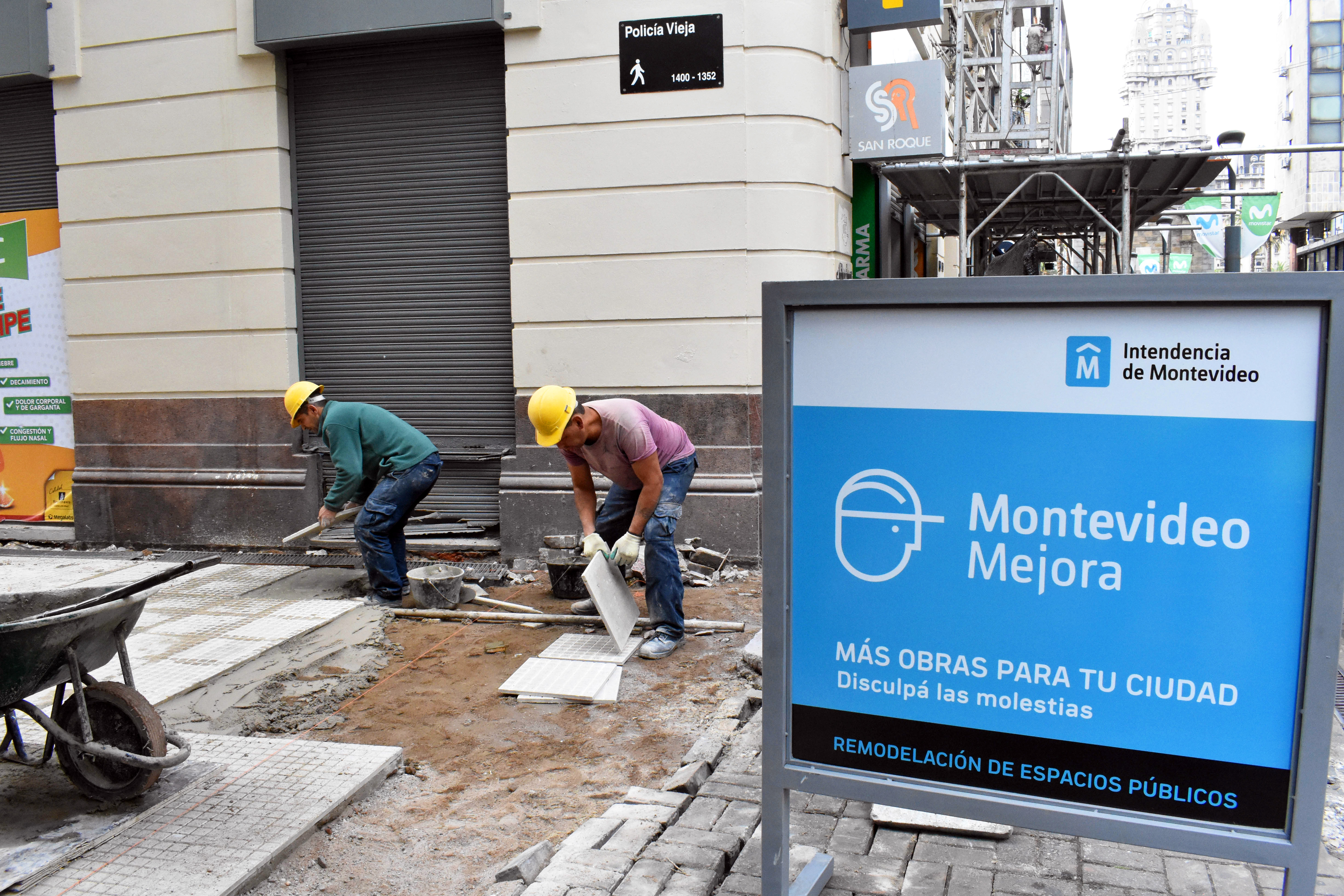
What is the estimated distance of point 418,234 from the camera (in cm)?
865

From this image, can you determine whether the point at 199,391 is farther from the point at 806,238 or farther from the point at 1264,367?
the point at 1264,367

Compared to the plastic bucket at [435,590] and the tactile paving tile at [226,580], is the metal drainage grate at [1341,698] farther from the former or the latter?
the tactile paving tile at [226,580]

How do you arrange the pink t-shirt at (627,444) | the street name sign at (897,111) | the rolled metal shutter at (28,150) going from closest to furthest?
the pink t-shirt at (627,444) → the street name sign at (897,111) → the rolled metal shutter at (28,150)

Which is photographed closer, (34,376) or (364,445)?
(364,445)

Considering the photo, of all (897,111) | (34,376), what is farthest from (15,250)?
(897,111)

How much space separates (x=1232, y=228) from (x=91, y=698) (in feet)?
40.4

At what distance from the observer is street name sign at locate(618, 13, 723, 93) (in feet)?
25.1

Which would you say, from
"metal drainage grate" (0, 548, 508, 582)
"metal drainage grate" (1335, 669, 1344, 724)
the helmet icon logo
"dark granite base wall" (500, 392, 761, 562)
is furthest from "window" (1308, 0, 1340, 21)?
the helmet icon logo

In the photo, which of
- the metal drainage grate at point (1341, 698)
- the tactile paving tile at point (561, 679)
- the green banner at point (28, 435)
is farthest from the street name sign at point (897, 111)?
the green banner at point (28, 435)

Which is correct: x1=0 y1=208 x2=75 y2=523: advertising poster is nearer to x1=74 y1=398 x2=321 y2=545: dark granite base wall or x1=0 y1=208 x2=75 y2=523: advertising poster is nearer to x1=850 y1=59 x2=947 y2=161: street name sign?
x1=74 y1=398 x2=321 y2=545: dark granite base wall

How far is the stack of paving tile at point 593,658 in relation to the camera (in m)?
4.95

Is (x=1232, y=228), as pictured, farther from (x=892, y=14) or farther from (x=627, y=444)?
(x=627, y=444)

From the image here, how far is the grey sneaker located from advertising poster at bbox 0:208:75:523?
22.4 feet

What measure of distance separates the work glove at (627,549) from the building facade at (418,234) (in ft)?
7.48
